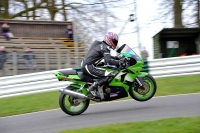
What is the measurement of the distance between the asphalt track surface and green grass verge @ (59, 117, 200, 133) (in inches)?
32.6

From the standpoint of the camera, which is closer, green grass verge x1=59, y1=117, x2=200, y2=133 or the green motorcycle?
green grass verge x1=59, y1=117, x2=200, y2=133

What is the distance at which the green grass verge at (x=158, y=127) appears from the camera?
5.39m

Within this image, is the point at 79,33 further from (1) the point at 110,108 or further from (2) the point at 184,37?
(1) the point at 110,108

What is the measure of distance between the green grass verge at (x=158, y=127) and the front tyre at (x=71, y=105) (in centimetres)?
203

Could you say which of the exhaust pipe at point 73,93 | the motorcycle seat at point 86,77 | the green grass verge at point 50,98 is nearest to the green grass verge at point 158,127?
the exhaust pipe at point 73,93

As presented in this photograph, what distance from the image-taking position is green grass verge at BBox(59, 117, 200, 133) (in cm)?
539

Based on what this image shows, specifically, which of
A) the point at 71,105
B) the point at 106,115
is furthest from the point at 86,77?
the point at 106,115

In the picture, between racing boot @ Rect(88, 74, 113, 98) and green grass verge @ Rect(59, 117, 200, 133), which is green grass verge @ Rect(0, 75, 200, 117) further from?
green grass verge @ Rect(59, 117, 200, 133)

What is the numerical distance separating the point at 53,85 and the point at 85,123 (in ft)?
20.3

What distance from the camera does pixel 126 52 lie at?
809 centimetres

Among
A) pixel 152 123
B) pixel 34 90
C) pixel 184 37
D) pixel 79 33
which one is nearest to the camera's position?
pixel 152 123

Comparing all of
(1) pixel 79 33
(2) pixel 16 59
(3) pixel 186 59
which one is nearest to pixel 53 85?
(2) pixel 16 59

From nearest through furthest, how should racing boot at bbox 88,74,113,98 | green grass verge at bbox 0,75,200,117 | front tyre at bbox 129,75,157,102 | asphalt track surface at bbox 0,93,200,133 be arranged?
asphalt track surface at bbox 0,93,200,133 < racing boot at bbox 88,74,113,98 < front tyre at bbox 129,75,157,102 < green grass verge at bbox 0,75,200,117

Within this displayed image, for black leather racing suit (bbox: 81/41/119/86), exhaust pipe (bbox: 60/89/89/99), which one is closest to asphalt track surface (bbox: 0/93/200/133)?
exhaust pipe (bbox: 60/89/89/99)
